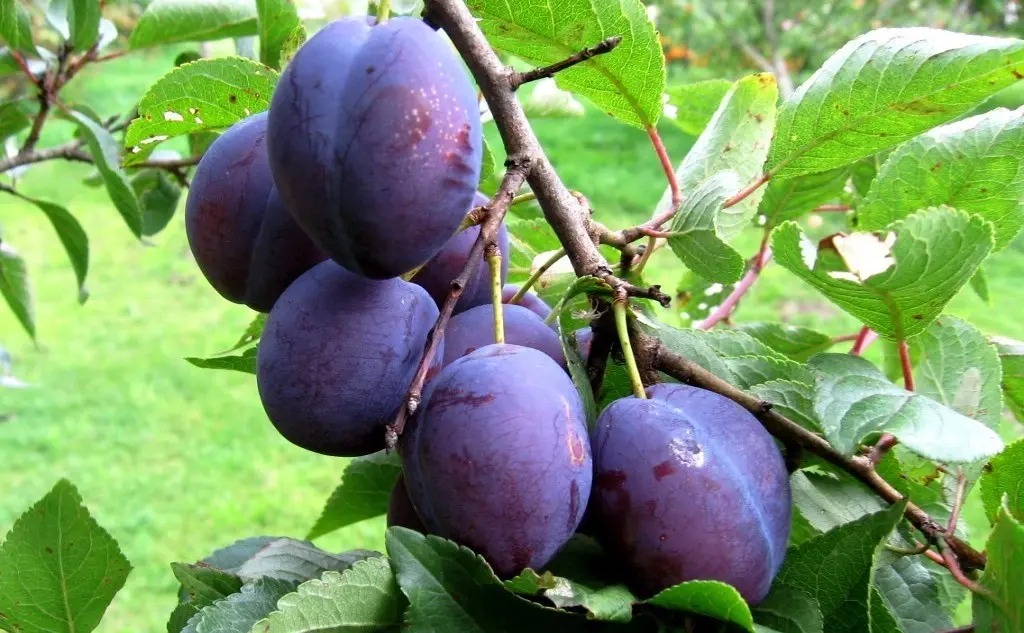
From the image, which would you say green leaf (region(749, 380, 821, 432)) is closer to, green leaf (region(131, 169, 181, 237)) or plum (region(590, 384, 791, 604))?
plum (region(590, 384, 791, 604))

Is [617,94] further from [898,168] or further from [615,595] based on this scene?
[615,595]

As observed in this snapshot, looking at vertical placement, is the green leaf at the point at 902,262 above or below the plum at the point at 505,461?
above

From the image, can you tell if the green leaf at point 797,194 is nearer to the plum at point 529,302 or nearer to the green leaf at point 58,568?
the plum at point 529,302

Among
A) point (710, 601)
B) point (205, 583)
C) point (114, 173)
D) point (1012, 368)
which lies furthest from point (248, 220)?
point (1012, 368)

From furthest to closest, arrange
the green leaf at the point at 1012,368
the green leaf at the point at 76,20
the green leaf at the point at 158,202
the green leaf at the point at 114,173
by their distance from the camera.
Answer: the green leaf at the point at 158,202 < the green leaf at the point at 76,20 < the green leaf at the point at 114,173 < the green leaf at the point at 1012,368

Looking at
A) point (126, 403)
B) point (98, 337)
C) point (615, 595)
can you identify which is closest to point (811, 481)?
point (615, 595)

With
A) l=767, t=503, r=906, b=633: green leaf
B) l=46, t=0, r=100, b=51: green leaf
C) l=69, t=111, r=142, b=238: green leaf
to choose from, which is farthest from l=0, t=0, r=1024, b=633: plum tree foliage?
l=46, t=0, r=100, b=51: green leaf

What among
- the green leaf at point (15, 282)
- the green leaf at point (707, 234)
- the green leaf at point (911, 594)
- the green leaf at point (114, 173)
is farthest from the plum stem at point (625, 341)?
the green leaf at point (15, 282)
